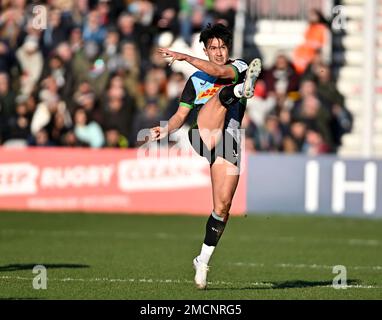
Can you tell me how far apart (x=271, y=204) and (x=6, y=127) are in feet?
18.2

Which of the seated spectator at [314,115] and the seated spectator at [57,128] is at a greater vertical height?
the seated spectator at [314,115]

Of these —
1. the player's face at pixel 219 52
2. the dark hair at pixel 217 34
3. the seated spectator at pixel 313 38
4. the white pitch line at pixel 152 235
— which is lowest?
the white pitch line at pixel 152 235

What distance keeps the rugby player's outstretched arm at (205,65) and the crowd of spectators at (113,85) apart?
38.3 ft

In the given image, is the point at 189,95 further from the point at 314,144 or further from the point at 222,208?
the point at 314,144

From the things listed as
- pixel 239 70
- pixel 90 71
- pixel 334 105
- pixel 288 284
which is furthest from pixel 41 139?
pixel 239 70

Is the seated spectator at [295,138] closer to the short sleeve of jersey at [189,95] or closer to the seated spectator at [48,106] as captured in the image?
the seated spectator at [48,106]

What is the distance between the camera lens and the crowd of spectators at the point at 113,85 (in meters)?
22.5

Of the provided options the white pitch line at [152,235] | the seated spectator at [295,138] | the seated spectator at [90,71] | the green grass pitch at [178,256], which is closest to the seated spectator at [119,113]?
the seated spectator at [90,71]

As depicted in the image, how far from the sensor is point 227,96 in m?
10.8

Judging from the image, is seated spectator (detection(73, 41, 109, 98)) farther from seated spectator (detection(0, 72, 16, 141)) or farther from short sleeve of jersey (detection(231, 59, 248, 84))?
short sleeve of jersey (detection(231, 59, 248, 84))

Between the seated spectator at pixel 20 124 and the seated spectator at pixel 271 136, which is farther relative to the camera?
the seated spectator at pixel 271 136

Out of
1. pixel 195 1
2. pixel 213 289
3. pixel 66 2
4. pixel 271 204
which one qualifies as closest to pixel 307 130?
pixel 271 204

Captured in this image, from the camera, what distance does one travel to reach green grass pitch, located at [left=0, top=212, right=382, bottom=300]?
10.8m

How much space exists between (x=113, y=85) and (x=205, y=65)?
1267 centimetres
